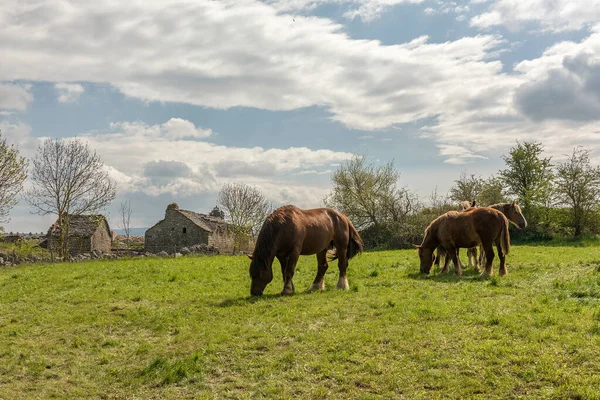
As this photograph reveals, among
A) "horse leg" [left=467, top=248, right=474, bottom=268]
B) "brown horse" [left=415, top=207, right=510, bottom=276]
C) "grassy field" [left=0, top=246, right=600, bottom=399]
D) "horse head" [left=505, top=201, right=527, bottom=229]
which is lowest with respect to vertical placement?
"grassy field" [left=0, top=246, right=600, bottom=399]

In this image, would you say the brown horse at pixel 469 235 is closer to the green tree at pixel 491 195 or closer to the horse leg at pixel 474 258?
the horse leg at pixel 474 258

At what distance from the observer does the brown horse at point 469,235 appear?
14570mm

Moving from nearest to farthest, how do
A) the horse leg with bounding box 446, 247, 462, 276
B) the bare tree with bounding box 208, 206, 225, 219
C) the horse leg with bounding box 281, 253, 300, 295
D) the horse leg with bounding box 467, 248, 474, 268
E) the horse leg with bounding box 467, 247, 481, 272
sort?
the horse leg with bounding box 281, 253, 300, 295 → the horse leg with bounding box 446, 247, 462, 276 → the horse leg with bounding box 467, 247, 481, 272 → the horse leg with bounding box 467, 248, 474, 268 → the bare tree with bounding box 208, 206, 225, 219

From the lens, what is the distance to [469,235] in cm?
1507

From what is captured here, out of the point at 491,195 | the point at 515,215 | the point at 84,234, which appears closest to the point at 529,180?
the point at 491,195

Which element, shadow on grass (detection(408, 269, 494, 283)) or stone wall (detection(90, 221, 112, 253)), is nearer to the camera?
shadow on grass (detection(408, 269, 494, 283))

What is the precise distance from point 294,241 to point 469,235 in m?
6.20

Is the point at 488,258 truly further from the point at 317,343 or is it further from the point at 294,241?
the point at 317,343

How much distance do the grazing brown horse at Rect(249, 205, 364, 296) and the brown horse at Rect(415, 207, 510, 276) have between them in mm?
3502

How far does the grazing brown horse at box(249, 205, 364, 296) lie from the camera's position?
12234 mm

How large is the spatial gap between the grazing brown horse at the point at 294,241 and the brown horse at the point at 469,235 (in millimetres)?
3502

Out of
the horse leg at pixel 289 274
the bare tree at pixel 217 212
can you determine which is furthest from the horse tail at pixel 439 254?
the bare tree at pixel 217 212

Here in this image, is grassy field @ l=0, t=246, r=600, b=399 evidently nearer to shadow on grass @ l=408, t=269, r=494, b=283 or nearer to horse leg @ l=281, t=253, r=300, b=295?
horse leg @ l=281, t=253, r=300, b=295

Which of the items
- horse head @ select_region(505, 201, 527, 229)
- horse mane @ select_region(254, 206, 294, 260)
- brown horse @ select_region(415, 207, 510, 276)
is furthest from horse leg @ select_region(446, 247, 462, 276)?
horse mane @ select_region(254, 206, 294, 260)
